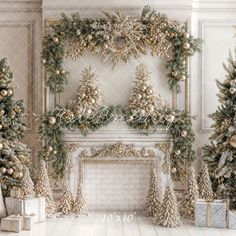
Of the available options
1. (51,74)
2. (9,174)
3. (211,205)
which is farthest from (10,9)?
(211,205)

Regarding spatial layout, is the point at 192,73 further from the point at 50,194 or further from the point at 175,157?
the point at 50,194

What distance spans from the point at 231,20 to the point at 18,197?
12.0ft

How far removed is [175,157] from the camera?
6.48m

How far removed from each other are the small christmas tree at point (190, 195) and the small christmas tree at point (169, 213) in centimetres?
41

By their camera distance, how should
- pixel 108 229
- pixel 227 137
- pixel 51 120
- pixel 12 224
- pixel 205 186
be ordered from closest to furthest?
pixel 12 224 → pixel 108 229 → pixel 227 137 → pixel 205 186 → pixel 51 120

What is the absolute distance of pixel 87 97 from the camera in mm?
6375

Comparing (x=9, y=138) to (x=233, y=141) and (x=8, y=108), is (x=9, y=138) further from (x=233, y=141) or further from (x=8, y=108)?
(x=233, y=141)

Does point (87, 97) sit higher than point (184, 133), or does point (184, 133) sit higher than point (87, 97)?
point (87, 97)

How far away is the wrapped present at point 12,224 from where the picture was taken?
5.29 m

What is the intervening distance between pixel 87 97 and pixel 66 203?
1.37m

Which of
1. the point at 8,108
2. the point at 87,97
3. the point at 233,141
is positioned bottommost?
the point at 233,141

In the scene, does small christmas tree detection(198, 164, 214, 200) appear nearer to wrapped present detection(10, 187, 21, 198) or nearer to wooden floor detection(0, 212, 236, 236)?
wooden floor detection(0, 212, 236, 236)

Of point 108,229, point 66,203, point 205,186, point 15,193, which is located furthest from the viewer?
point 66,203

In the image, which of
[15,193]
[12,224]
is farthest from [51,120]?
[12,224]
